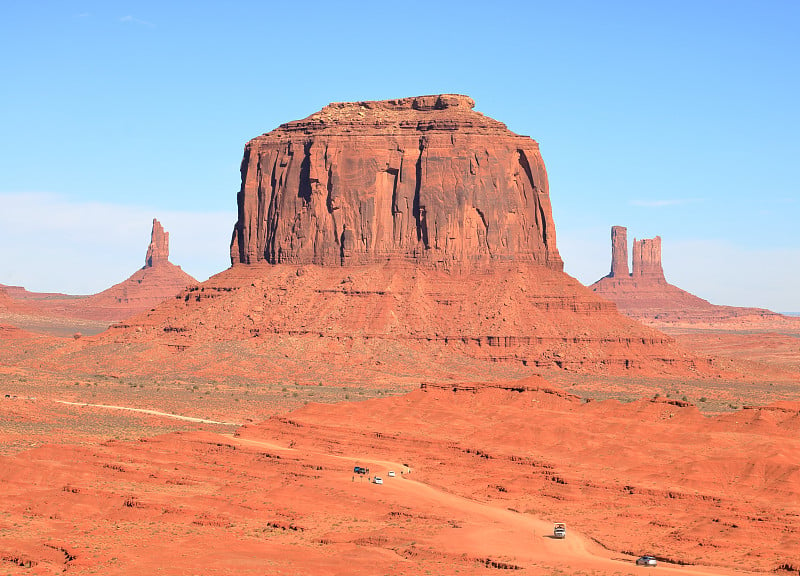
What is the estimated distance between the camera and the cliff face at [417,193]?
→ 5007 inches

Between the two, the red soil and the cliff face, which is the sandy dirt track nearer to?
the red soil

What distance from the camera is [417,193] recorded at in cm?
12825

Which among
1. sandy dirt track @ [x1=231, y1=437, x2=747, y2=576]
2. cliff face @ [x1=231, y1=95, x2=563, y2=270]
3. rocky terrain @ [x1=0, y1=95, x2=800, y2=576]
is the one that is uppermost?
cliff face @ [x1=231, y1=95, x2=563, y2=270]

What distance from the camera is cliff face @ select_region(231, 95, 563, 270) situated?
127188 millimetres

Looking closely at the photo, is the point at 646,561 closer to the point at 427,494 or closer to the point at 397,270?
the point at 427,494

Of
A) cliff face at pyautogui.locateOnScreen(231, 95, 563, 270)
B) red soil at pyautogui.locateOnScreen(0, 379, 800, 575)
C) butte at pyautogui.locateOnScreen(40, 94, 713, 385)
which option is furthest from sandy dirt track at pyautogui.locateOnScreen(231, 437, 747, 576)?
cliff face at pyautogui.locateOnScreen(231, 95, 563, 270)

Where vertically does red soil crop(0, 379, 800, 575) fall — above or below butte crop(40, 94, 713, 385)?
below

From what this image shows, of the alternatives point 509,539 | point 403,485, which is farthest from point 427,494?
point 509,539

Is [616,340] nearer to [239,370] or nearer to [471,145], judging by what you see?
[471,145]

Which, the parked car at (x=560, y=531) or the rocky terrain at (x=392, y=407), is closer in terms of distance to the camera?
the rocky terrain at (x=392, y=407)

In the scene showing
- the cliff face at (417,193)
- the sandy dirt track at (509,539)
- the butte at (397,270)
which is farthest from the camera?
the cliff face at (417,193)

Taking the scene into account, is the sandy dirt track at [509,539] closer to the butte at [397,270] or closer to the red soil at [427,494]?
the red soil at [427,494]

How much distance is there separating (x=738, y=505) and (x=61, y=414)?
48.5 metres

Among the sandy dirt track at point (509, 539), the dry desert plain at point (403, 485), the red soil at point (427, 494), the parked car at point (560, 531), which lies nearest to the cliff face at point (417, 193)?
the dry desert plain at point (403, 485)
